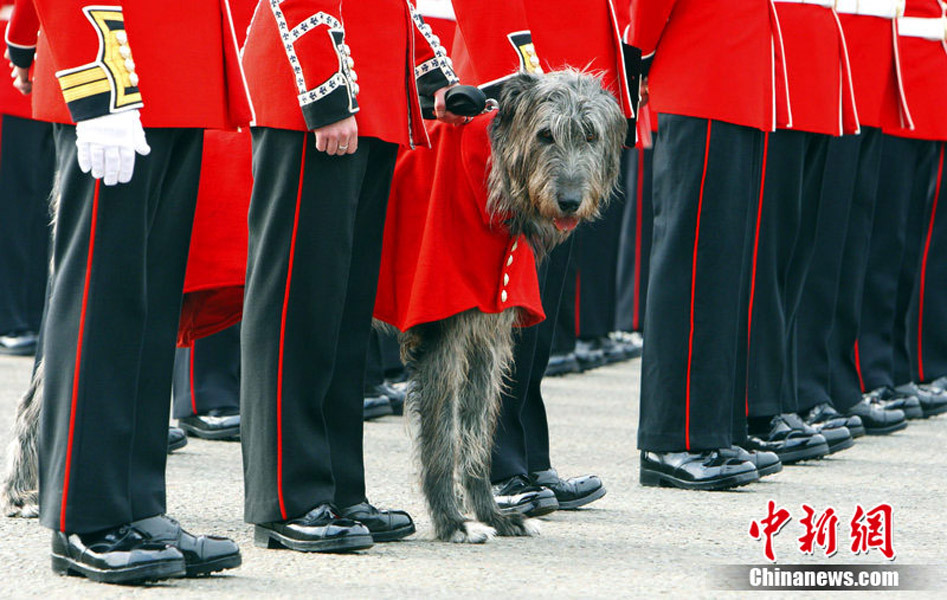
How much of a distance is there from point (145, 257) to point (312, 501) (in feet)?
2.77

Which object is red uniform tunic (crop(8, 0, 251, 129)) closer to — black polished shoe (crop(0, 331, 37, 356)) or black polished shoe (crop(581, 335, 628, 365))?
black polished shoe (crop(0, 331, 37, 356))

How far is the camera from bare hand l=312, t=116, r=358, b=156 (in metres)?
3.88

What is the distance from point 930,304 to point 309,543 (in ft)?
15.1

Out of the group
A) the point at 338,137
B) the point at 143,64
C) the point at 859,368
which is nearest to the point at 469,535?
the point at 338,137

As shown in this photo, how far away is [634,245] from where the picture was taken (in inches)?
406

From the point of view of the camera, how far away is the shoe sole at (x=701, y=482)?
17.6ft

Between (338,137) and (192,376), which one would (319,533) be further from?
(192,376)

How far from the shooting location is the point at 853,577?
13.1ft

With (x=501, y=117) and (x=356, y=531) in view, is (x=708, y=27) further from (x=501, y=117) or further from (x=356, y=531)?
(x=356, y=531)

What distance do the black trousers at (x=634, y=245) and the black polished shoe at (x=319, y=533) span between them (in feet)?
20.3

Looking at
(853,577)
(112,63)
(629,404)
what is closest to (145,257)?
(112,63)

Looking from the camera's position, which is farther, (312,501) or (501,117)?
(501,117)

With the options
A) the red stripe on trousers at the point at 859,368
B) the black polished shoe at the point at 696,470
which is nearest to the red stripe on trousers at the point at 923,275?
the red stripe on trousers at the point at 859,368

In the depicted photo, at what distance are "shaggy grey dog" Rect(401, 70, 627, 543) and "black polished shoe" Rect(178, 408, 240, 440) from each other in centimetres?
186
